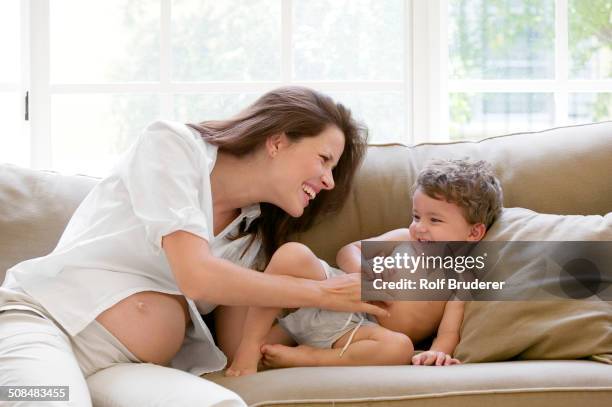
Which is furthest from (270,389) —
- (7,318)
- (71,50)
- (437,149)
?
(71,50)

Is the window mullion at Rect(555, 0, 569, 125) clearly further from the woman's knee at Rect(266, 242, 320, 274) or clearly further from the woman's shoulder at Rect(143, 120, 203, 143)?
the woman's shoulder at Rect(143, 120, 203, 143)

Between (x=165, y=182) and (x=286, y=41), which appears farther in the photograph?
(x=286, y=41)

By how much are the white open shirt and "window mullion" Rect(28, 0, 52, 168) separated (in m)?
1.36

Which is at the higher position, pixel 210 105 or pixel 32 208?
pixel 210 105

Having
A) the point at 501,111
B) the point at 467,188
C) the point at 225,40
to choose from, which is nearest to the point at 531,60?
the point at 501,111

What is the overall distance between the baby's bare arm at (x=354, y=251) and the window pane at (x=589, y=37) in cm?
142

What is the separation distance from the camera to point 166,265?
74.2 inches

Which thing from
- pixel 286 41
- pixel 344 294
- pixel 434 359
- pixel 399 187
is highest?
pixel 286 41

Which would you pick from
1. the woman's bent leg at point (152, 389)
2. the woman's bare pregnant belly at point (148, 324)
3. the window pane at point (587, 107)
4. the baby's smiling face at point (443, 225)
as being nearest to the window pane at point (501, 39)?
the window pane at point (587, 107)

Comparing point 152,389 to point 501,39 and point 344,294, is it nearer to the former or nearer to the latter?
point 344,294

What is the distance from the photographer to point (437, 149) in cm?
233

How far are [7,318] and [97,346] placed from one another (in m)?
0.19

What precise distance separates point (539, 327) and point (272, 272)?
1.97ft

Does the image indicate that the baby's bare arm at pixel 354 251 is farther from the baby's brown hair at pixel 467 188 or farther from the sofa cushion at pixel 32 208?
the sofa cushion at pixel 32 208
